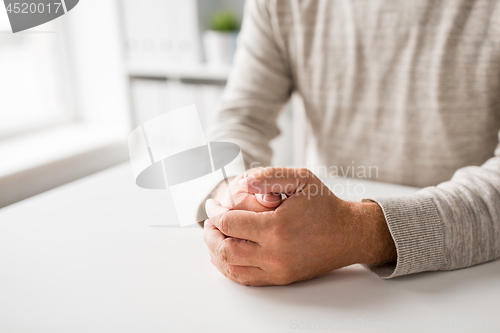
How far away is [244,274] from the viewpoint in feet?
1.48

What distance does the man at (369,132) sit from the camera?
0.45m

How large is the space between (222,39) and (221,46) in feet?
0.09

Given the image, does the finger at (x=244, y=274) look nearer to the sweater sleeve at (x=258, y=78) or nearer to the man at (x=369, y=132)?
the man at (x=369, y=132)

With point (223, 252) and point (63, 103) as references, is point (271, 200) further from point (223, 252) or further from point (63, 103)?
point (63, 103)

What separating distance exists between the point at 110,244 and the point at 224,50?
3.76ft

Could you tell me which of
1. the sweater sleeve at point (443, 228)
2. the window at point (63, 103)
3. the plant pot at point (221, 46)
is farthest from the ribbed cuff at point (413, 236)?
the plant pot at point (221, 46)

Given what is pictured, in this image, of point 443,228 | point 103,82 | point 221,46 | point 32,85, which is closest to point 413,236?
point 443,228

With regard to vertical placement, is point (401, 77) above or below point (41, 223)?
above

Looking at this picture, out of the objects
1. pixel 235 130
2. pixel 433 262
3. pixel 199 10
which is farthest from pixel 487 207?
pixel 199 10

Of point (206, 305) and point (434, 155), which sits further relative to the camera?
point (434, 155)

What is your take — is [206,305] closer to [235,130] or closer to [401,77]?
[235,130]

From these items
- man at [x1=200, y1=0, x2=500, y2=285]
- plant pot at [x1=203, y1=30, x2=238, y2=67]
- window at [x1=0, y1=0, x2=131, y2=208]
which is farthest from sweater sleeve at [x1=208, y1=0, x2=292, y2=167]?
plant pot at [x1=203, y1=30, x2=238, y2=67]

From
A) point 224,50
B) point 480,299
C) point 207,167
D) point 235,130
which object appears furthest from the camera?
point 224,50

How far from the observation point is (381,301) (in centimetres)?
42
